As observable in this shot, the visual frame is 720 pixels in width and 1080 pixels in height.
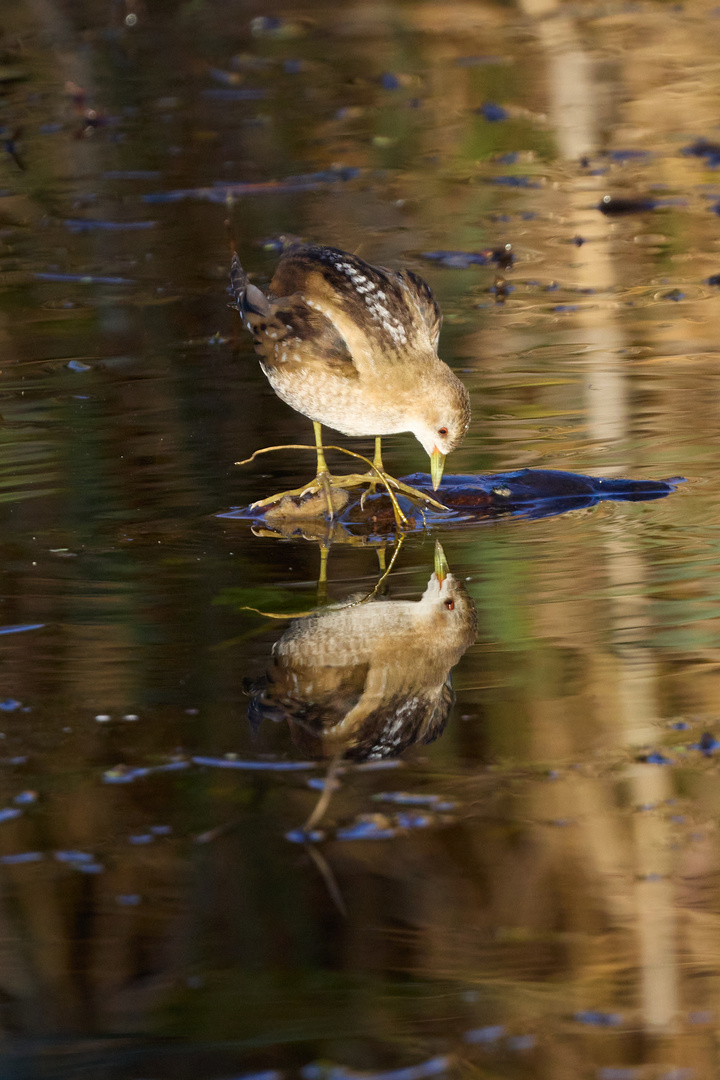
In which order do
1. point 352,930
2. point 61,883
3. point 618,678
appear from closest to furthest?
point 352,930 → point 61,883 → point 618,678

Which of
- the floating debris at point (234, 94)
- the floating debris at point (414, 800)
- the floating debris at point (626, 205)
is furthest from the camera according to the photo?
the floating debris at point (234, 94)

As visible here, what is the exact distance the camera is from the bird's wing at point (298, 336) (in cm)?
523

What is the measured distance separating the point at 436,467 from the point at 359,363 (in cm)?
44

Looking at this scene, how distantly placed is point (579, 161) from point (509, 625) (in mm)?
7563

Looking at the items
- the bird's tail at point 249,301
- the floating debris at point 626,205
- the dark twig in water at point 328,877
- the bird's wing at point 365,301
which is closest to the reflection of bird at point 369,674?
the dark twig in water at point 328,877

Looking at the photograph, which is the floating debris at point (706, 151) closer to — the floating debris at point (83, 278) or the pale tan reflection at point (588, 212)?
the pale tan reflection at point (588, 212)

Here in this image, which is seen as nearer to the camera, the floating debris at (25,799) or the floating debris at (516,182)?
the floating debris at (25,799)

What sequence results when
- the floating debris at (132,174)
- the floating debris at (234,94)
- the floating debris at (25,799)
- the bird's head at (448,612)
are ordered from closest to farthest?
1. the floating debris at (25,799)
2. the bird's head at (448,612)
3. the floating debris at (132,174)
4. the floating debris at (234,94)

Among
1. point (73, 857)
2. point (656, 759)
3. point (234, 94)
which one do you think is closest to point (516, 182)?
point (234, 94)

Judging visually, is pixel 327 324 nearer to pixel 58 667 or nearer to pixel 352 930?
pixel 58 667

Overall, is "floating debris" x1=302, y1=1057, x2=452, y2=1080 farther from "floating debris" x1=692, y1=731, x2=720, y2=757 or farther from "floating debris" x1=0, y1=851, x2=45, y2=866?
"floating debris" x1=692, y1=731, x2=720, y2=757

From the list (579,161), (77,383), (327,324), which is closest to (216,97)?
(579,161)

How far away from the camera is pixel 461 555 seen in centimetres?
479

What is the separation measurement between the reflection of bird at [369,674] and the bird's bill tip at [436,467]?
784 mm
